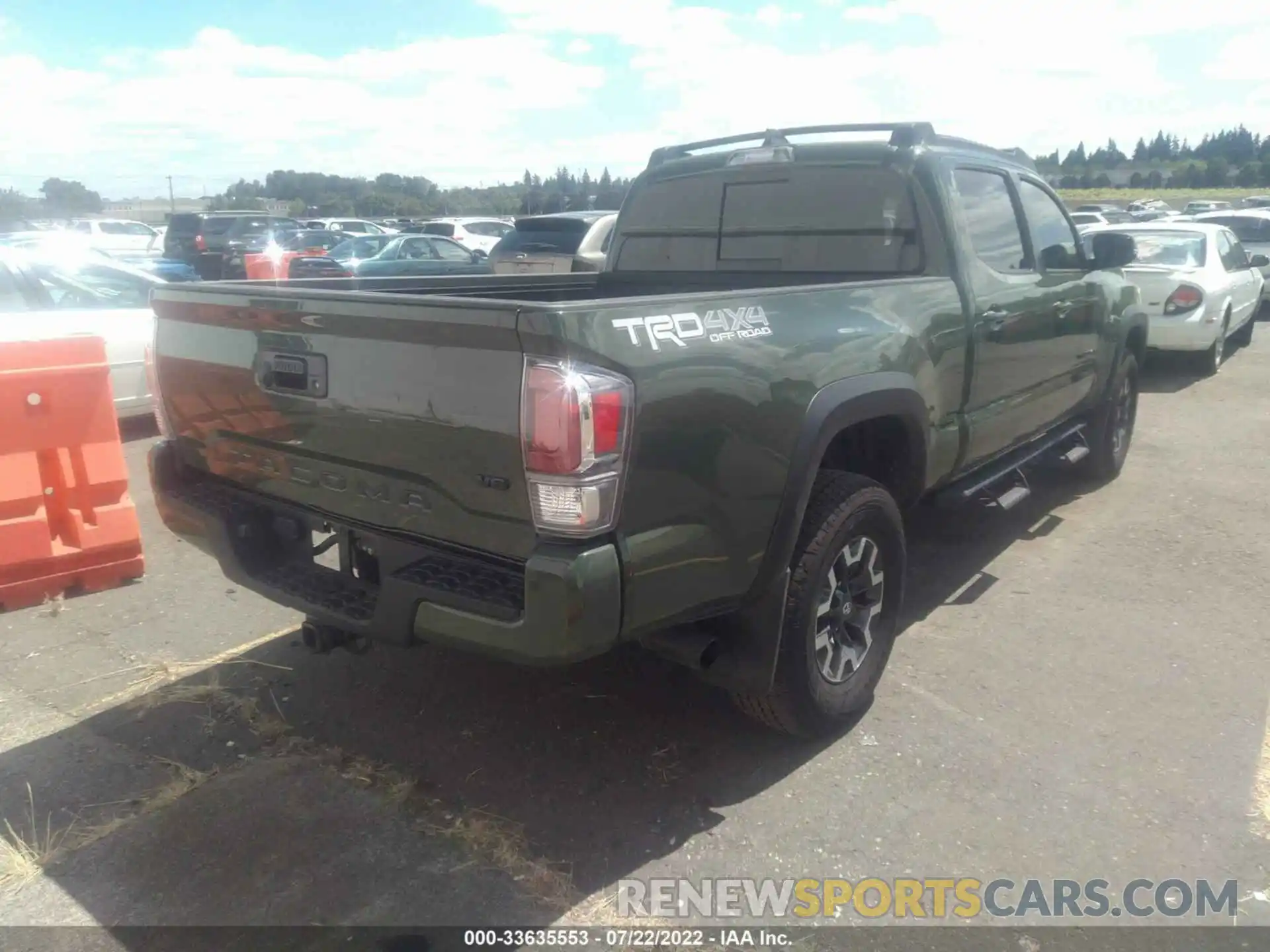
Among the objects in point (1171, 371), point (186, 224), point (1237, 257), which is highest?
point (186, 224)

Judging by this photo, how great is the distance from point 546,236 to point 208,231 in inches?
469

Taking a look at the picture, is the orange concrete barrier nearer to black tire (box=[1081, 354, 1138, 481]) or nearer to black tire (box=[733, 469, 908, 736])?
black tire (box=[733, 469, 908, 736])

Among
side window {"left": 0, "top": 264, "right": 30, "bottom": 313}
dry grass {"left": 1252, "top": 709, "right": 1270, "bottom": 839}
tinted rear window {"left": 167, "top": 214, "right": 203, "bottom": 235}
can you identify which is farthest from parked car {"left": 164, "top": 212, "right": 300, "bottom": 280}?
dry grass {"left": 1252, "top": 709, "right": 1270, "bottom": 839}

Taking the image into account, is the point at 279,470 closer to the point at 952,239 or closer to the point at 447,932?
the point at 447,932

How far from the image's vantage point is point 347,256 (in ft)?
58.9

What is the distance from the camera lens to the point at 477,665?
4129 mm

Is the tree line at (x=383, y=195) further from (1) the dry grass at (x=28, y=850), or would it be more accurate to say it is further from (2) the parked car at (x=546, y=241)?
(1) the dry grass at (x=28, y=850)

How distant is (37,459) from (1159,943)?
494cm

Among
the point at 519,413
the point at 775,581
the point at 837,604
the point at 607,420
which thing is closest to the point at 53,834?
the point at 519,413

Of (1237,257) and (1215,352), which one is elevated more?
(1237,257)

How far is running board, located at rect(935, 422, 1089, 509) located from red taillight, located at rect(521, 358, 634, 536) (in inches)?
90.6

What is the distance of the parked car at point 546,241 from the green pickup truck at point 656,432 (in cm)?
708

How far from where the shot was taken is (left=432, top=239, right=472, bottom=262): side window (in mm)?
18094

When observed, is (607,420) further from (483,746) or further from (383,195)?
(383,195)
